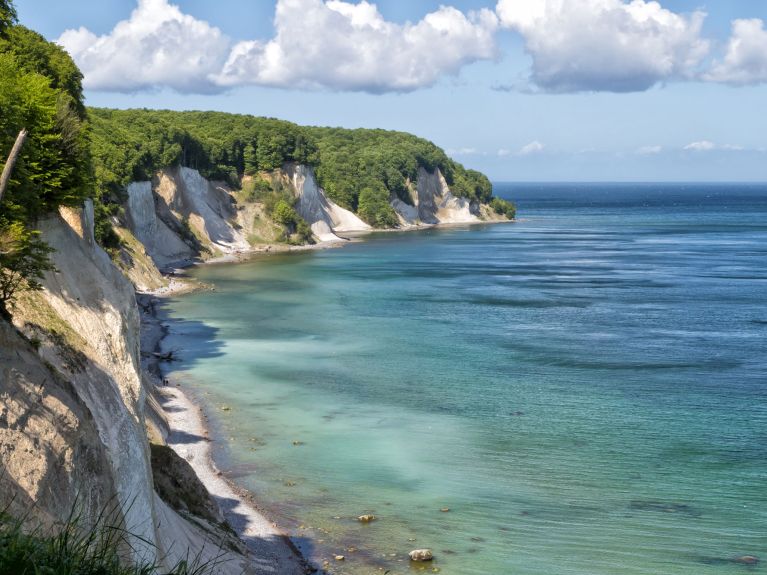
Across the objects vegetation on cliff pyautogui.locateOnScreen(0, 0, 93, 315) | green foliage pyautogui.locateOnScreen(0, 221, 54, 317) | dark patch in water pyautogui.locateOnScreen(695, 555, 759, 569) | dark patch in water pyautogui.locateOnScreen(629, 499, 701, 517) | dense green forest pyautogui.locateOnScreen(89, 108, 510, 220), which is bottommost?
dark patch in water pyautogui.locateOnScreen(695, 555, 759, 569)

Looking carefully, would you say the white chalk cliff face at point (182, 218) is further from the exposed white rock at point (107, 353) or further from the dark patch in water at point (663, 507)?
the dark patch in water at point (663, 507)

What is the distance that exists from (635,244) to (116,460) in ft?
444

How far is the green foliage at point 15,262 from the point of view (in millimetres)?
22500

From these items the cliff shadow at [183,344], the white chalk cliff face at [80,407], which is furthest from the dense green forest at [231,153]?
the white chalk cliff face at [80,407]

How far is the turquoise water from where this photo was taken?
103ft

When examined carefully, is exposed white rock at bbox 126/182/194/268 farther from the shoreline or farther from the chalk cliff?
the chalk cliff

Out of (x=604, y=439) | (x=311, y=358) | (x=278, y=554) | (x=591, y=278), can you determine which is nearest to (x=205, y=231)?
(x=591, y=278)

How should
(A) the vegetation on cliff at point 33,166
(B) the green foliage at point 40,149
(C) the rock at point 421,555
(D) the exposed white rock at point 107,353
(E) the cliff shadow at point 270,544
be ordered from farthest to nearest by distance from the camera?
(C) the rock at point 421,555 < (E) the cliff shadow at point 270,544 < (B) the green foliage at point 40,149 < (A) the vegetation on cliff at point 33,166 < (D) the exposed white rock at point 107,353

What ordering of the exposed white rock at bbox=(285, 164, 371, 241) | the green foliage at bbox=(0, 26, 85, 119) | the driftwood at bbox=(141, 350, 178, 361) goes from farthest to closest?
the exposed white rock at bbox=(285, 164, 371, 241)
the green foliage at bbox=(0, 26, 85, 119)
the driftwood at bbox=(141, 350, 178, 361)

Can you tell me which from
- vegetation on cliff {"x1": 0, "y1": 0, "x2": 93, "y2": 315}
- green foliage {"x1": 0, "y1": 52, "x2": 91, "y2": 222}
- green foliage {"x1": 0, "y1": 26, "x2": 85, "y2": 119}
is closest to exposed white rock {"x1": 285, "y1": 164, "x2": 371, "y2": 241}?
green foliage {"x1": 0, "y1": 26, "x2": 85, "y2": 119}

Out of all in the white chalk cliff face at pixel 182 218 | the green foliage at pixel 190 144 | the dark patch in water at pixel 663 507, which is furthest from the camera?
the white chalk cliff face at pixel 182 218

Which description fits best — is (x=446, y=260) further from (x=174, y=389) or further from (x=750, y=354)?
(x=174, y=389)

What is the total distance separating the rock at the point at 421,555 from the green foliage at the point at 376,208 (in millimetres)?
149111

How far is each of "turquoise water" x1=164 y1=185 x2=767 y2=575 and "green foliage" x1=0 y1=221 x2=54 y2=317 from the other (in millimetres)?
12620
